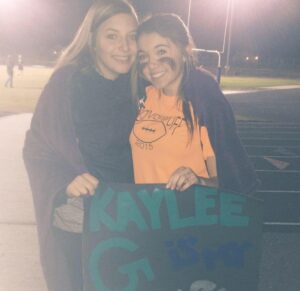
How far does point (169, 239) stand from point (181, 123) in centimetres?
48

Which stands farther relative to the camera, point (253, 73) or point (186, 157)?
point (253, 73)

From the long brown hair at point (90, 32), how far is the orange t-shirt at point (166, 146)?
1.09 feet

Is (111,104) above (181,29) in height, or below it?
below

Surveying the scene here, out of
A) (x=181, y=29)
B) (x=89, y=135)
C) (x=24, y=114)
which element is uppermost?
(x=181, y=29)

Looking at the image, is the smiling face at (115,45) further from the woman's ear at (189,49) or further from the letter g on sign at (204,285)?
the letter g on sign at (204,285)

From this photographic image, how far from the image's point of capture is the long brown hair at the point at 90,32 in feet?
7.10

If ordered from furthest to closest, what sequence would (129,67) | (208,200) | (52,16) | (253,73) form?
(52,16), (253,73), (129,67), (208,200)

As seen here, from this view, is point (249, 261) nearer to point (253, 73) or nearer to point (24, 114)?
point (24, 114)

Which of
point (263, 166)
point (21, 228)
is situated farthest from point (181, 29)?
point (263, 166)

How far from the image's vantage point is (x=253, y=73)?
61.4 meters

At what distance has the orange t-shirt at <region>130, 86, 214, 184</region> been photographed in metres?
2.18

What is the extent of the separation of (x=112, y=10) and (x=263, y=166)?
25.2ft

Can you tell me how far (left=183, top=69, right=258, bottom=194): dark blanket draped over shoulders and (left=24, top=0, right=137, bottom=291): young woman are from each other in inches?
11.2

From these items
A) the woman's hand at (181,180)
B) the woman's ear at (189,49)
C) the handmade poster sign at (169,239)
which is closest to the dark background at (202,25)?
the woman's ear at (189,49)
